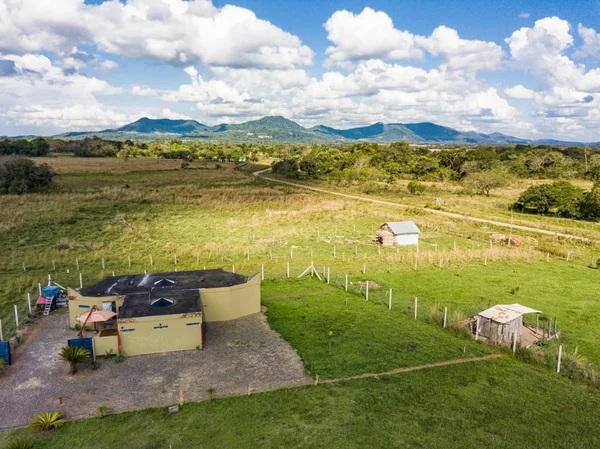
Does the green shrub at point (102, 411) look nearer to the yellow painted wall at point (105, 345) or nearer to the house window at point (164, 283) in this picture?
the yellow painted wall at point (105, 345)

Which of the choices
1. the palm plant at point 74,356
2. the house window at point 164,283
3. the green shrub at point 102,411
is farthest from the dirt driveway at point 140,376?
the house window at point 164,283

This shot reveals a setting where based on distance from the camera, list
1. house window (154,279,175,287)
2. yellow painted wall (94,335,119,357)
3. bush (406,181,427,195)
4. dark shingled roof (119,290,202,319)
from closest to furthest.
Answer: yellow painted wall (94,335,119,357), dark shingled roof (119,290,202,319), house window (154,279,175,287), bush (406,181,427,195)

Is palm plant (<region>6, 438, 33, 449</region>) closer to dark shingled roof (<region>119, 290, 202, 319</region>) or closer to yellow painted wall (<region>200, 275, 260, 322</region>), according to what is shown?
dark shingled roof (<region>119, 290, 202, 319</region>)

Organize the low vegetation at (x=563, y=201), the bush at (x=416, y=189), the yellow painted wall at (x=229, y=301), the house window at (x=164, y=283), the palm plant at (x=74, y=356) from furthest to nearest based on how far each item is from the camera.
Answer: the bush at (x=416, y=189) → the low vegetation at (x=563, y=201) → the house window at (x=164, y=283) → the yellow painted wall at (x=229, y=301) → the palm plant at (x=74, y=356)

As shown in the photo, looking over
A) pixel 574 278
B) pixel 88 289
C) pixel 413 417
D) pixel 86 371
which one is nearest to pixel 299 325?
pixel 413 417

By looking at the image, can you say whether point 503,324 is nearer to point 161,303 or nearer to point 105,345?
point 161,303

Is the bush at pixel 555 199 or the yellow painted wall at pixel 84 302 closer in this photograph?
the yellow painted wall at pixel 84 302

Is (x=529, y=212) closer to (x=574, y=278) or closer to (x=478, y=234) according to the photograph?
(x=478, y=234)

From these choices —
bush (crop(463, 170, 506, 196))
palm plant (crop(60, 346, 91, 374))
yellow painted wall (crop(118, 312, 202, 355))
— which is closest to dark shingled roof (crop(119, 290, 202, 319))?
yellow painted wall (crop(118, 312, 202, 355))
